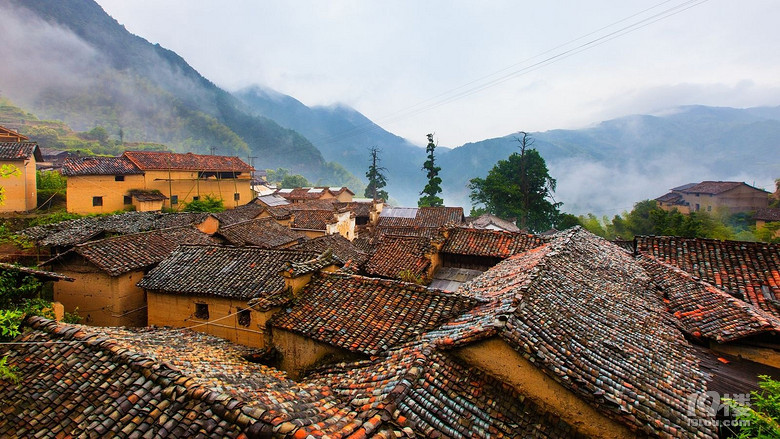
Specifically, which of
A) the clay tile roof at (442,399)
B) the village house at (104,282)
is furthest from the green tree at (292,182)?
the clay tile roof at (442,399)

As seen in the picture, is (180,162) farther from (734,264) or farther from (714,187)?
(714,187)

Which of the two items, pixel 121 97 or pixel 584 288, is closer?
pixel 584 288

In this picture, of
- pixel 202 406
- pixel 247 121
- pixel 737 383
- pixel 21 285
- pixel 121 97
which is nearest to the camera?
pixel 202 406

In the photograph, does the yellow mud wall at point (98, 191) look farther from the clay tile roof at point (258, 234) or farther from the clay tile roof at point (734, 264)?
the clay tile roof at point (734, 264)

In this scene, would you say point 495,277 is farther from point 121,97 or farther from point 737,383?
point 121,97

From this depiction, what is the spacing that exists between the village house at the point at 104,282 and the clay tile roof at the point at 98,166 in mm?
19475

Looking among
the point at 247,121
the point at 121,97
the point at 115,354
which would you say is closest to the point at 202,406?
the point at 115,354

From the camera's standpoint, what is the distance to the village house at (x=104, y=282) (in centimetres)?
1518

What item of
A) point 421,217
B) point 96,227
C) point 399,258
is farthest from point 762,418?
point 421,217

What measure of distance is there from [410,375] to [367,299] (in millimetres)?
3596

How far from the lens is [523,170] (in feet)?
183

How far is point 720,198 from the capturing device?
51562mm

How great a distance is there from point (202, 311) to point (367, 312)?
→ 310 inches

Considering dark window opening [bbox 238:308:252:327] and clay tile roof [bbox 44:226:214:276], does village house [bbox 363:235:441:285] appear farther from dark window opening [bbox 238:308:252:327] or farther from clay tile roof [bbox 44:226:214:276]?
clay tile roof [bbox 44:226:214:276]
